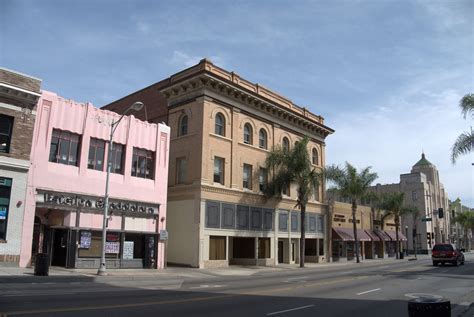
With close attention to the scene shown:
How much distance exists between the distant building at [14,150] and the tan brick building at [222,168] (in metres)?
12.7

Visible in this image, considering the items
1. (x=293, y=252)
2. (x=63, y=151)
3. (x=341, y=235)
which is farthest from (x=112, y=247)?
(x=341, y=235)

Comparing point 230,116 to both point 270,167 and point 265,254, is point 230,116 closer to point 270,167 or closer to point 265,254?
point 270,167

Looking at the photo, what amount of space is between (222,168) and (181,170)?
10.9ft

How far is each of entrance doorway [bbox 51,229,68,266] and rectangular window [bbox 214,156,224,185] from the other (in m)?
12.8

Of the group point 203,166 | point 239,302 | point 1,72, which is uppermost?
point 1,72

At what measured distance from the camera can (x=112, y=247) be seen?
27.6m

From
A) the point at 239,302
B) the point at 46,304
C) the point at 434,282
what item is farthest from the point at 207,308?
the point at 434,282

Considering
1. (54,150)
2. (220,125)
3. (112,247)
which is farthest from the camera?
Answer: (220,125)

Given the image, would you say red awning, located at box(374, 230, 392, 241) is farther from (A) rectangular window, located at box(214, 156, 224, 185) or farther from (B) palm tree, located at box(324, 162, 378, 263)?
(A) rectangular window, located at box(214, 156, 224, 185)

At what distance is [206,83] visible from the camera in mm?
34406

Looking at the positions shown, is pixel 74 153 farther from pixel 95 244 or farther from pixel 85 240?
pixel 95 244

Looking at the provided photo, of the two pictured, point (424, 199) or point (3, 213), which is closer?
point (3, 213)

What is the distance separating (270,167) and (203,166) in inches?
319

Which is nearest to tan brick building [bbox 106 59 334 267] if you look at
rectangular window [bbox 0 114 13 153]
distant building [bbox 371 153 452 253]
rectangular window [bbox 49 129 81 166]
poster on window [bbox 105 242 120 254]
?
poster on window [bbox 105 242 120 254]
